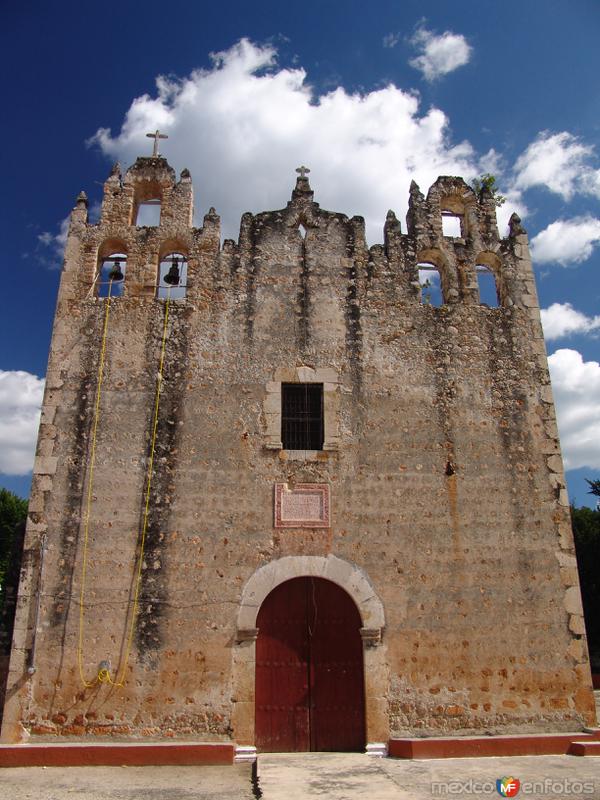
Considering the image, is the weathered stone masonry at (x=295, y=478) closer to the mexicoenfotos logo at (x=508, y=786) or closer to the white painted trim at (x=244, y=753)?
the white painted trim at (x=244, y=753)

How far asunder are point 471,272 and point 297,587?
230 inches

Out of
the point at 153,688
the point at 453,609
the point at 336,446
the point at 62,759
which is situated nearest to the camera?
the point at 62,759

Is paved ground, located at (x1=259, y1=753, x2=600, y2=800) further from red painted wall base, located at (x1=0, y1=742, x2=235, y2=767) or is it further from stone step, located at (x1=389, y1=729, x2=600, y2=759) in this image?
red painted wall base, located at (x1=0, y1=742, x2=235, y2=767)

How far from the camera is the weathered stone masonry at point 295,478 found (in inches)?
318

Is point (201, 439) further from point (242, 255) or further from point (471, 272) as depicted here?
point (471, 272)

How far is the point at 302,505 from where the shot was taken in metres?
8.83

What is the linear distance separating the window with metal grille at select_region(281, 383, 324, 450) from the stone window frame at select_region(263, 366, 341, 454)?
101 millimetres

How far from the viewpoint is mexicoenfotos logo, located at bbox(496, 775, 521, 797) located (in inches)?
221

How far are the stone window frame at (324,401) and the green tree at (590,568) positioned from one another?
1489 centimetres

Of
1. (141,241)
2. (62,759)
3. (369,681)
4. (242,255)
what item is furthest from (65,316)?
(369,681)

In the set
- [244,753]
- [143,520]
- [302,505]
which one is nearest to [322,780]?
[244,753]

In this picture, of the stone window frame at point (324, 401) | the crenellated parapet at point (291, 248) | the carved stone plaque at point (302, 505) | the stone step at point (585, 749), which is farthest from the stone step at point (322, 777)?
the crenellated parapet at point (291, 248)

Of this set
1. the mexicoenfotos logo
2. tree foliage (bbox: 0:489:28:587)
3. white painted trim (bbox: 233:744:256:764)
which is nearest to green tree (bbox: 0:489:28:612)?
tree foliage (bbox: 0:489:28:587)

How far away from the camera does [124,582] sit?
27.2 feet
